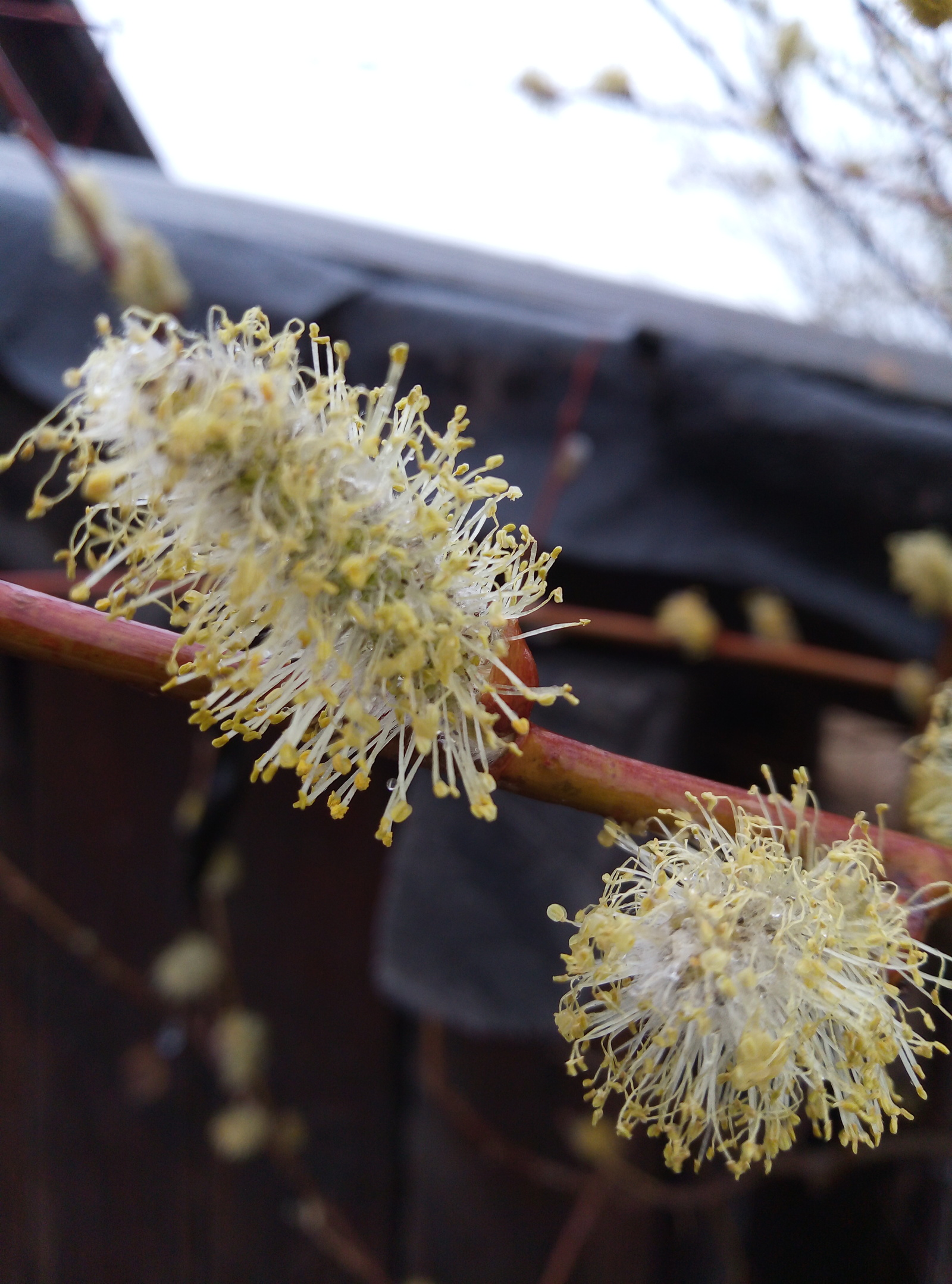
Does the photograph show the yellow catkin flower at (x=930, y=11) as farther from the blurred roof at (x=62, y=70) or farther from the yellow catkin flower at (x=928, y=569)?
the blurred roof at (x=62, y=70)

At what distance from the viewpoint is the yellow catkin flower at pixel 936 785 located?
0.41 metres

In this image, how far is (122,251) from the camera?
793mm

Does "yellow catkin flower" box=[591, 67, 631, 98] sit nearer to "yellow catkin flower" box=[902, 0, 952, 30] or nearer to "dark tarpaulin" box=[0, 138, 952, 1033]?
"dark tarpaulin" box=[0, 138, 952, 1033]

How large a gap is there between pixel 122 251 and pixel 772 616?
0.72 m

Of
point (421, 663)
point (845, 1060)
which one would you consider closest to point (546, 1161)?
point (845, 1060)

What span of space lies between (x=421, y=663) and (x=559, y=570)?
0.63 metres

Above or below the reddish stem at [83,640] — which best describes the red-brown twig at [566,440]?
below

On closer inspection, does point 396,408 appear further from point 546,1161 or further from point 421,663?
point 546,1161

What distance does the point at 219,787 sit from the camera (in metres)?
0.92

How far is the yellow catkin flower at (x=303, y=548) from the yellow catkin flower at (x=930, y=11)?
25 centimetres

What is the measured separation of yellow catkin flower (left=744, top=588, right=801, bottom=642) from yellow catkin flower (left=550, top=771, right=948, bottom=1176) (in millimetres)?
477

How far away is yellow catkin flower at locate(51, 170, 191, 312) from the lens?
0.78 metres

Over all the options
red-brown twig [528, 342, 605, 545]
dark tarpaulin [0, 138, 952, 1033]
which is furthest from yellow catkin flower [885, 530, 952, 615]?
red-brown twig [528, 342, 605, 545]

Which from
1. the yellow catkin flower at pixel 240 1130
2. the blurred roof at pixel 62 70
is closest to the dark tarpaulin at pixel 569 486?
the blurred roof at pixel 62 70
